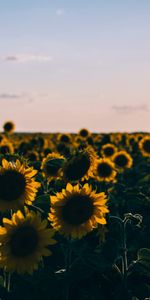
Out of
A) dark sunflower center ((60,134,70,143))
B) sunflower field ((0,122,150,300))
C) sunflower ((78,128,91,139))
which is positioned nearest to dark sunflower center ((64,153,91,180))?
sunflower field ((0,122,150,300))

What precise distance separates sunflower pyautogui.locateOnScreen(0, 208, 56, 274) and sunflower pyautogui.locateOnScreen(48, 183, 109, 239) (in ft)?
1.40

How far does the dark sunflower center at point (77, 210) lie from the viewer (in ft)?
15.2

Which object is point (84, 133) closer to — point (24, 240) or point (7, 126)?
point (7, 126)

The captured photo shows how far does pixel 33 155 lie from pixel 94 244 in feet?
18.7

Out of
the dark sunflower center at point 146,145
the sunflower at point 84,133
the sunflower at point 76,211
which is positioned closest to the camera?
the sunflower at point 76,211

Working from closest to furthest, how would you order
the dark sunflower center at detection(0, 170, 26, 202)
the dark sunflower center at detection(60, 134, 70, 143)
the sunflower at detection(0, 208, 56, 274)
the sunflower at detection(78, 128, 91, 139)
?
the sunflower at detection(0, 208, 56, 274), the dark sunflower center at detection(0, 170, 26, 202), the dark sunflower center at detection(60, 134, 70, 143), the sunflower at detection(78, 128, 91, 139)

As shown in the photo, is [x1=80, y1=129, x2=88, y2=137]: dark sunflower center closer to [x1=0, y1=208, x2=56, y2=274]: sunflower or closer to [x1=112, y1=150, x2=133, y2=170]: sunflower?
[x1=112, y1=150, x2=133, y2=170]: sunflower

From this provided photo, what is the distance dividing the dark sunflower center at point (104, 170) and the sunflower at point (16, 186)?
5853mm

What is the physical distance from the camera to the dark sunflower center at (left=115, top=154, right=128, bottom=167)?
13883 mm

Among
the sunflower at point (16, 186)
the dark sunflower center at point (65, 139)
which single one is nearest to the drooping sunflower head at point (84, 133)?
the dark sunflower center at point (65, 139)

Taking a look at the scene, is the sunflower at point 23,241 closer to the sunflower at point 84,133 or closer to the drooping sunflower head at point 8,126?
the sunflower at point 84,133

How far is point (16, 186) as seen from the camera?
4969 millimetres

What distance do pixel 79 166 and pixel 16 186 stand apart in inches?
38.3

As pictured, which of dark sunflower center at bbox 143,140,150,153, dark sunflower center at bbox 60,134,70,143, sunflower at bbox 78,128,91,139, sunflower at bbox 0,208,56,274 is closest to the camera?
sunflower at bbox 0,208,56,274
